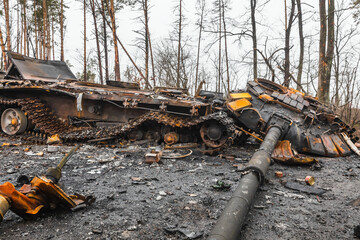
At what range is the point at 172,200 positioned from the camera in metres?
3.22

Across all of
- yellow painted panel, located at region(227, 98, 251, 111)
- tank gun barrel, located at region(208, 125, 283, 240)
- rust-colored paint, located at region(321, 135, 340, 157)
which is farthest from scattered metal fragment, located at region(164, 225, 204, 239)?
rust-colored paint, located at region(321, 135, 340, 157)

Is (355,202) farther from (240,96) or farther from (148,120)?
(148,120)

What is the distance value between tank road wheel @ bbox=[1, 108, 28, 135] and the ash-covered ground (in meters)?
2.37

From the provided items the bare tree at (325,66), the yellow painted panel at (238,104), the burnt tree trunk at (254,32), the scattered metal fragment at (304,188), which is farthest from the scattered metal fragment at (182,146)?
the burnt tree trunk at (254,32)

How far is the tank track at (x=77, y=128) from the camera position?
6012 millimetres

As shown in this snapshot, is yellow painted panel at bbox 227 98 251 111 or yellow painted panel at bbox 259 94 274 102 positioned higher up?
yellow painted panel at bbox 259 94 274 102

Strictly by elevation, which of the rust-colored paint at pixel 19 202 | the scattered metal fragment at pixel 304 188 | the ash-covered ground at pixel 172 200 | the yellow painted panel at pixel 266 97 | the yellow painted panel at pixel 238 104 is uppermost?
the yellow painted panel at pixel 266 97

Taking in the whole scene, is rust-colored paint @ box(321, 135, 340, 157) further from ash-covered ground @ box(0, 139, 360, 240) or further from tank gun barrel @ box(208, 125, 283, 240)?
tank gun barrel @ box(208, 125, 283, 240)

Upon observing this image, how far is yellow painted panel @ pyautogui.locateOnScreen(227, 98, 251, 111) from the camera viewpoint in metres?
6.60

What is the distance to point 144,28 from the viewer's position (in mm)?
17781

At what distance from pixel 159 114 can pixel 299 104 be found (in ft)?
12.1

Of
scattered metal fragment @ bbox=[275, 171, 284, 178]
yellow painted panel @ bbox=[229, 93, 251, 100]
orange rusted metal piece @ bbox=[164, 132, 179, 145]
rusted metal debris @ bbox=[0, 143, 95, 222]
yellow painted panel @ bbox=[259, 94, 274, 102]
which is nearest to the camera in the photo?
rusted metal debris @ bbox=[0, 143, 95, 222]

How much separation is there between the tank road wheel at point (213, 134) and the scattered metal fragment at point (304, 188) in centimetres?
223

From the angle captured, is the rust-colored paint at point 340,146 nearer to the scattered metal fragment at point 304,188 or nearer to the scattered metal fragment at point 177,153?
the scattered metal fragment at point 304,188
